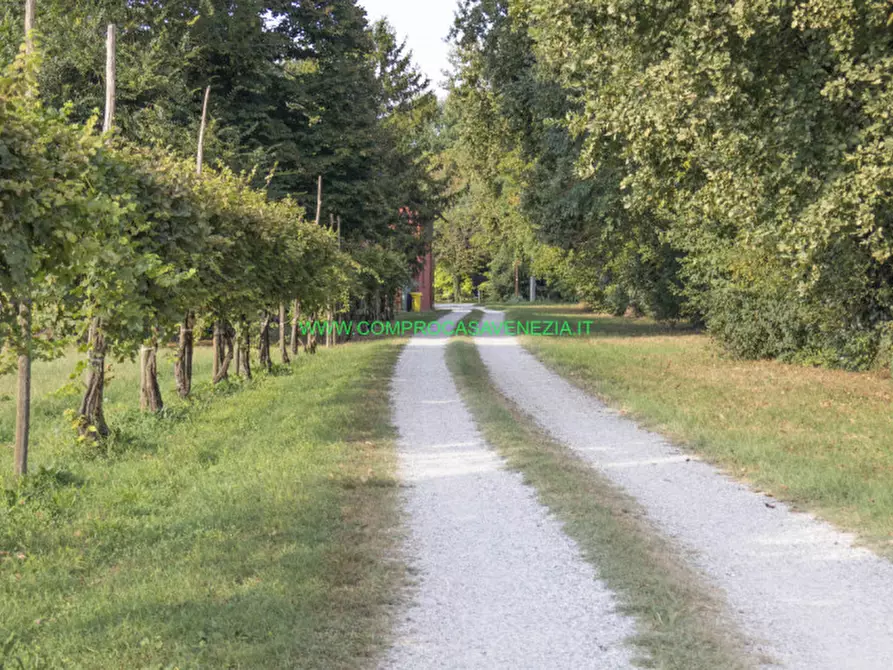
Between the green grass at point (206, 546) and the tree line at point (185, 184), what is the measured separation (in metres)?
1.12

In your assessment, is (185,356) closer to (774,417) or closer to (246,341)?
(246,341)

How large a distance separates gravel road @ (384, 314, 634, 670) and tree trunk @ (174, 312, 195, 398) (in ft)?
20.9

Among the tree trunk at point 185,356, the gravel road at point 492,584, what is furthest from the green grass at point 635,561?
the tree trunk at point 185,356

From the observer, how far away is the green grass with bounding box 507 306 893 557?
314 inches

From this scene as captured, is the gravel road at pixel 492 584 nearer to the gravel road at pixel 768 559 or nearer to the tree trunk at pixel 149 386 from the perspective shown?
the gravel road at pixel 768 559

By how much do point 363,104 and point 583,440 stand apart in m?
22.5

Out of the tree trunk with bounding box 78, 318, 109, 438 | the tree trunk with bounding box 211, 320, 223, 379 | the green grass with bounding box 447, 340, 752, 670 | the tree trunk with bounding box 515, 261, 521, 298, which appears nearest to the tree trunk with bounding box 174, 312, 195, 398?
the tree trunk with bounding box 211, 320, 223, 379

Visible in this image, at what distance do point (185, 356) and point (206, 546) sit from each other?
9461 millimetres

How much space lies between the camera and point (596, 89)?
43.5 feet

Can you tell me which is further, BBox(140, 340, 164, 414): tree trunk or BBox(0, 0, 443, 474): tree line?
BBox(140, 340, 164, 414): tree trunk

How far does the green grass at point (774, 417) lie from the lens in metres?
7.97

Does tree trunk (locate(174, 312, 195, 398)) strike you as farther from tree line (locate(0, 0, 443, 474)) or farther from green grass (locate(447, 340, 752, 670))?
green grass (locate(447, 340, 752, 670))

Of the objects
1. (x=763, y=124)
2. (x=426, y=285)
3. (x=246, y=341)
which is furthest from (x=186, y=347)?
(x=426, y=285)

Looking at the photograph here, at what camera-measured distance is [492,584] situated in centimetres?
560
